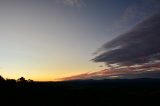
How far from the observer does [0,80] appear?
9912cm

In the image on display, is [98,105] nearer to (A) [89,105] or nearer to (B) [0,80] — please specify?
(A) [89,105]

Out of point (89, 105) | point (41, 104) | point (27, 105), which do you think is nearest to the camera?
point (27, 105)

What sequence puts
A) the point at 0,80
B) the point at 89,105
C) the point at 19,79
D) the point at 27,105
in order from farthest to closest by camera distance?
the point at 19,79
the point at 0,80
the point at 89,105
the point at 27,105

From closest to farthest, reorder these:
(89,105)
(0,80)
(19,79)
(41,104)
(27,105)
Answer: (27,105)
(41,104)
(89,105)
(0,80)
(19,79)

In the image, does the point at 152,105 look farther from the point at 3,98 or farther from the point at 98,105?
the point at 3,98

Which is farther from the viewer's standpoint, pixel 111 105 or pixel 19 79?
pixel 19 79

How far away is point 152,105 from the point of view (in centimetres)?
8419

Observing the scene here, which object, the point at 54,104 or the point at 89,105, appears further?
the point at 89,105

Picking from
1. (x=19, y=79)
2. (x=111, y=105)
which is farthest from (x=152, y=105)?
(x=19, y=79)

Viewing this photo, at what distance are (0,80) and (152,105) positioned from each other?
61.1m

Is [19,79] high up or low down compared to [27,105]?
up

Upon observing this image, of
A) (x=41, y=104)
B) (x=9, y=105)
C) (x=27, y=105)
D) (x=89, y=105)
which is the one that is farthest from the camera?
(x=89, y=105)

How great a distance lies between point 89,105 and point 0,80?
41681 mm

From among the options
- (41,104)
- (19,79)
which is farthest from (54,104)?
(19,79)
